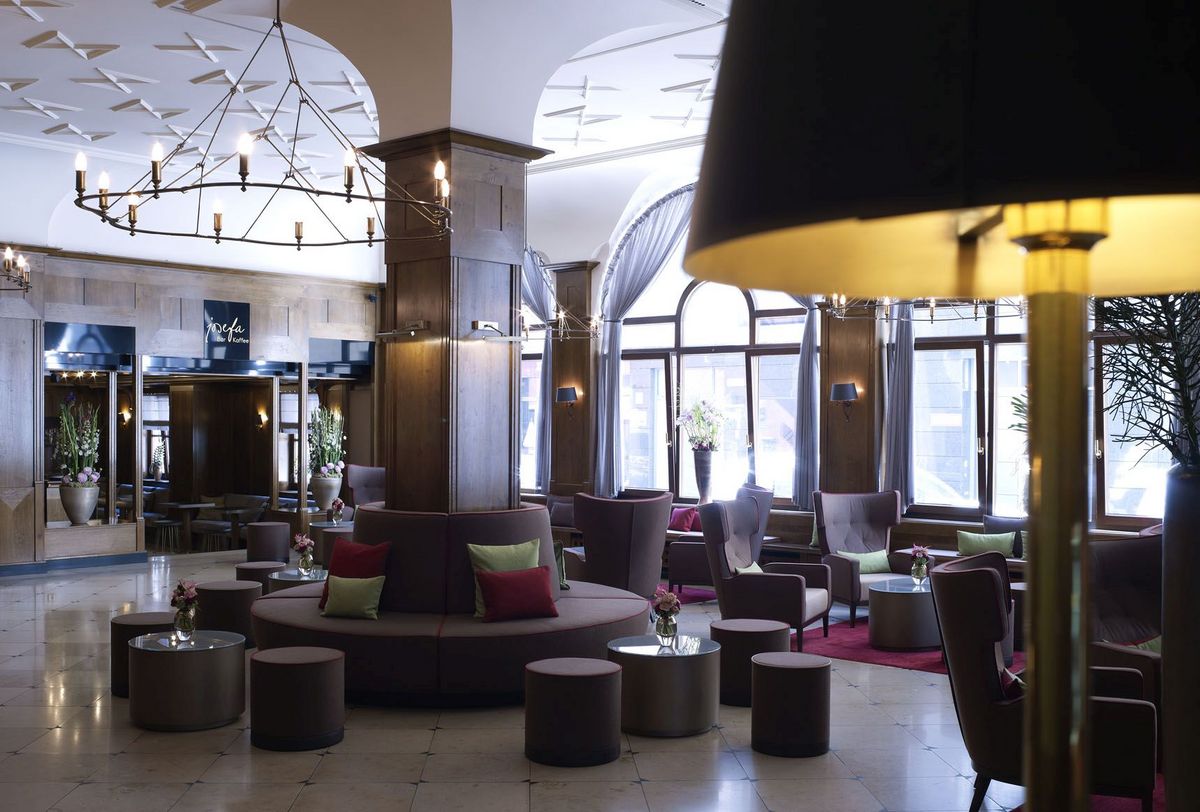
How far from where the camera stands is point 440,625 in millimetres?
6656

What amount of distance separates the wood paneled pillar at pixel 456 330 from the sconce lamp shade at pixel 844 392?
4.91m

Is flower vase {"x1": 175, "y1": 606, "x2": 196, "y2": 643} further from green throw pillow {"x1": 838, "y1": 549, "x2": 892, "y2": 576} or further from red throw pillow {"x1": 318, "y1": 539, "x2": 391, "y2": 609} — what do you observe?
green throw pillow {"x1": 838, "y1": 549, "x2": 892, "y2": 576}

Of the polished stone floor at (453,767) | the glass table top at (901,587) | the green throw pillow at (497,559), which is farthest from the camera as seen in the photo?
→ the glass table top at (901,587)

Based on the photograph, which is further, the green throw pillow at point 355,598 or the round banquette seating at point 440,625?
the green throw pillow at point 355,598

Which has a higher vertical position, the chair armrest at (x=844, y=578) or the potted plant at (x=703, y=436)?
the potted plant at (x=703, y=436)

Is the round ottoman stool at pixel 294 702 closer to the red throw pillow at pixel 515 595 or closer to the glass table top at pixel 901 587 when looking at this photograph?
the red throw pillow at pixel 515 595

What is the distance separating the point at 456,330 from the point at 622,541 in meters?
3.03

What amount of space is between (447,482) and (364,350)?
364 inches

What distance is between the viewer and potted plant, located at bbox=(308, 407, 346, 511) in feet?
49.8

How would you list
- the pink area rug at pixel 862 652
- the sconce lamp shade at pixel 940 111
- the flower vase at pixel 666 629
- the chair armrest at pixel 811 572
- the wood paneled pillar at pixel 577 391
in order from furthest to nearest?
the wood paneled pillar at pixel 577 391 < the chair armrest at pixel 811 572 < the pink area rug at pixel 862 652 < the flower vase at pixel 666 629 < the sconce lamp shade at pixel 940 111

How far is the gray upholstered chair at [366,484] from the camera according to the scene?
1452 centimetres

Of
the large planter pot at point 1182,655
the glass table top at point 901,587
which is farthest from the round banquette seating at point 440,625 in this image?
the large planter pot at point 1182,655

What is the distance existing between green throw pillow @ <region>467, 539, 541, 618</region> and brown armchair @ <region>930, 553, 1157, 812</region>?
306 centimetres

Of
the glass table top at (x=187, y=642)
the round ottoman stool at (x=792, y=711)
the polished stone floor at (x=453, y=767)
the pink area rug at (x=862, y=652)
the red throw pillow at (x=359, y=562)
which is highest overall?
the red throw pillow at (x=359, y=562)
